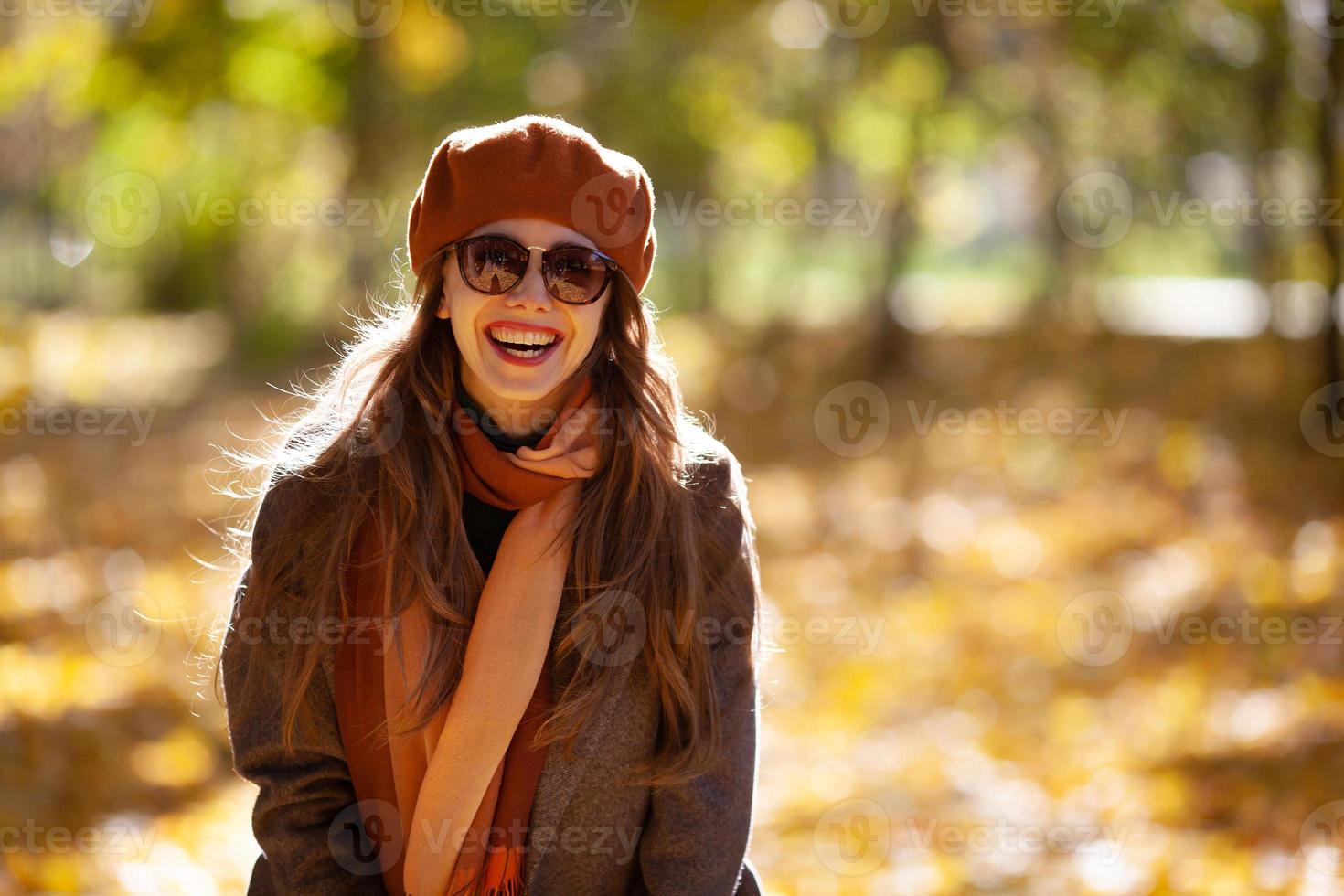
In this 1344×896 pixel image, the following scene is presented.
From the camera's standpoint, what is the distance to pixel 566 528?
231 cm

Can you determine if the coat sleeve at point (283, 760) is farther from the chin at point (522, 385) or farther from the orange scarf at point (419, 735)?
the chin at point (522, 385)

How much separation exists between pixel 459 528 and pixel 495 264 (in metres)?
0.46

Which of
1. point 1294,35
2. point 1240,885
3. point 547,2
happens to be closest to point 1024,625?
point 1240,885

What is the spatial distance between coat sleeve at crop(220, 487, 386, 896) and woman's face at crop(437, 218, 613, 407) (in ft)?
1.45

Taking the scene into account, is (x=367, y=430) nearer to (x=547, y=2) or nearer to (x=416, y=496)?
(x=416, y=496)

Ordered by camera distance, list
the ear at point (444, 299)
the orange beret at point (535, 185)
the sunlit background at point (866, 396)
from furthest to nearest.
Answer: the sunlit background at point (866, 396) → the ear at point (444, 299) → the orange beret at point (535, 185)

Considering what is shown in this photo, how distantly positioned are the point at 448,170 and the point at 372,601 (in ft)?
2.48

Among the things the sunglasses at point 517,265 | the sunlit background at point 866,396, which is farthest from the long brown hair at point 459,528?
the sunlit background at point 866,396

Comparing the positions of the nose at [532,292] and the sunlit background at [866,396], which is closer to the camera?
the nose at [532,292]

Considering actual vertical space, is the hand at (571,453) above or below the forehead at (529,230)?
below

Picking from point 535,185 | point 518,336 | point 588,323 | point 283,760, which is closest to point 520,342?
point 518,336

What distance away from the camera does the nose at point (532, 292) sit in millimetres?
2219

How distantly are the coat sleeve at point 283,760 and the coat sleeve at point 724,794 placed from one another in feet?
1.73

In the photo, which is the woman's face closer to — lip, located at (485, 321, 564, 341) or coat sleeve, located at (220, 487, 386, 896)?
lip, located at (485, 321, 564, 341)
